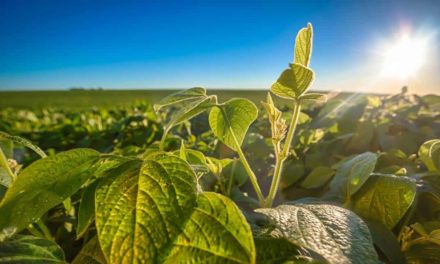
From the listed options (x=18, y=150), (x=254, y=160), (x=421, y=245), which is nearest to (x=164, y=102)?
(x=421, y=245)

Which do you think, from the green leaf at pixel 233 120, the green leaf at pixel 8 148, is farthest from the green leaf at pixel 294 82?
the green leaf at pixel 8 148

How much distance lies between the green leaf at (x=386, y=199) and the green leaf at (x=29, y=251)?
53 centimetres

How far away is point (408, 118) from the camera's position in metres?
1.69

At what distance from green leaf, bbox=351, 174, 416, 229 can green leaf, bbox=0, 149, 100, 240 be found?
490 mm

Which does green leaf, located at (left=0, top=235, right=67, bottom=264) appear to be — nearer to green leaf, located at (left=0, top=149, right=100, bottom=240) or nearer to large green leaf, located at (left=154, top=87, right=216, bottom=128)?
green leaf, located at (left=0, top=149, right=100, bottom=240)

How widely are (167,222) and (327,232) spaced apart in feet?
0.64

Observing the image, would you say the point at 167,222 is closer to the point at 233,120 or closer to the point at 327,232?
the point at 327,232

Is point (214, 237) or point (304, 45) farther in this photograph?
point (304, 45)

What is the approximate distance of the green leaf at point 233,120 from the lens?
2.27 feet

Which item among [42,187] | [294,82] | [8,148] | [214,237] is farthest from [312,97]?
[8,148]

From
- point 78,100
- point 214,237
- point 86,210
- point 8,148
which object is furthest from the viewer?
point 78,100

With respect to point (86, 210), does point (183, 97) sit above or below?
above

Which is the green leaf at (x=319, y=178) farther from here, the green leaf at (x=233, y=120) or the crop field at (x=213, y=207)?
the green leaf at (x=233, y=120)

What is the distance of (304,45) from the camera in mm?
588
